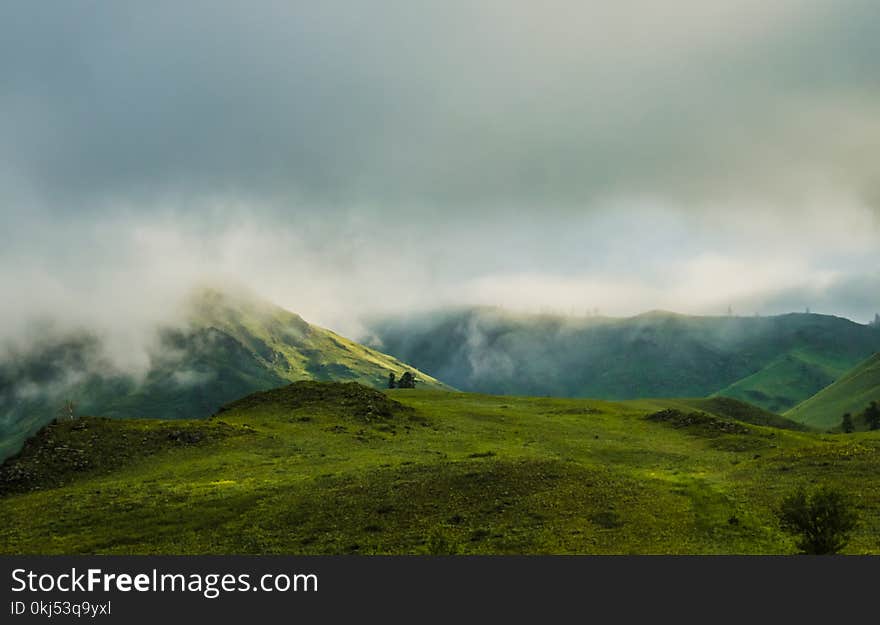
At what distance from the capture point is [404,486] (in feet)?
166

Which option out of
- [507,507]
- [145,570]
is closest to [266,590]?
[145,570]

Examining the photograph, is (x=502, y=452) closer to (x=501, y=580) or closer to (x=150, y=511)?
(x=150, y=511)

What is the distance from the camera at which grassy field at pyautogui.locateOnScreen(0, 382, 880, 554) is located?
3806cm

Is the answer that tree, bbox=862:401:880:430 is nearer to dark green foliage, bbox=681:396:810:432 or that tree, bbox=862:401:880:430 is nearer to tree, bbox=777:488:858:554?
dark green foliage, bbox=681:396:810:432

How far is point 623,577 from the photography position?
75.4 feet

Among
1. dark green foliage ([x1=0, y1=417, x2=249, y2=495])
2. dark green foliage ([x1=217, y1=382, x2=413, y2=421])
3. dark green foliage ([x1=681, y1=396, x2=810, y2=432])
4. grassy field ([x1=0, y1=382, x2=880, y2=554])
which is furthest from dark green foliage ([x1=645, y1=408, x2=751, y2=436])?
dark green foliage ([x1=681, y1=396, x2=810, y2=432])

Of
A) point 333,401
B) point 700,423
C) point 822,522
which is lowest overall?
point 822,522

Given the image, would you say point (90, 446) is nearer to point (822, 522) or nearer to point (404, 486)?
point (404, 486)

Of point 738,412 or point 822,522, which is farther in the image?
point 738,412

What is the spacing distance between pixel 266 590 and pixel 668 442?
7112 centimetres

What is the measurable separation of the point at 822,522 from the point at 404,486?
98.3 ft

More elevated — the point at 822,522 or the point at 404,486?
the point at 404,486

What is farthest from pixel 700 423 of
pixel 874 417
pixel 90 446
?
pixel 874 417

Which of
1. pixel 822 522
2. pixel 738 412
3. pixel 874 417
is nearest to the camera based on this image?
pixel 822 522
